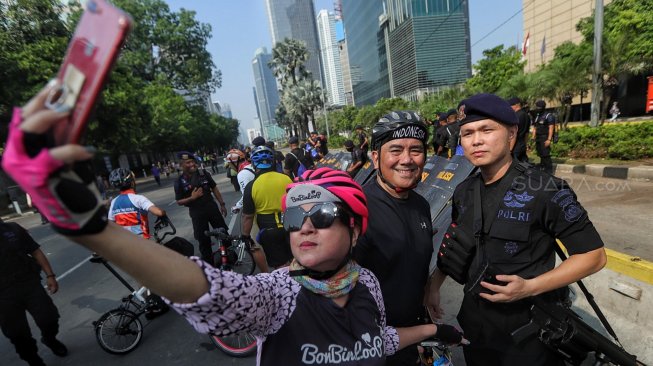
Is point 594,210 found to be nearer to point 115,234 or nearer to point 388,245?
point 388,245

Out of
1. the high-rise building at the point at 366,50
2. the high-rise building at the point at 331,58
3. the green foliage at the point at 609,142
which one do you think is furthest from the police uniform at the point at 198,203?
the high-rise building at the point at 331,58

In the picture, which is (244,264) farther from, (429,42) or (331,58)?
(331,58)

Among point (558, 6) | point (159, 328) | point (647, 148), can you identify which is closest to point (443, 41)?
point (558, 6)

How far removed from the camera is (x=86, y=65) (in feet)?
2.04

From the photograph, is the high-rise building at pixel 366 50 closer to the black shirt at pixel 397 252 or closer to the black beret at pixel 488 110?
the black beret at pixel 488 110

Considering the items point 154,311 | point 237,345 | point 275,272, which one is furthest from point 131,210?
point 275,272

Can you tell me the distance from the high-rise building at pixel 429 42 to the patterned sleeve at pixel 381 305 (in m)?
68.0

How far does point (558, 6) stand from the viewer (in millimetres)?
31453

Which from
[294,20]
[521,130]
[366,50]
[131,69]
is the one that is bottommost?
[521,130]

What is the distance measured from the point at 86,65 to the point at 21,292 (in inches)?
148

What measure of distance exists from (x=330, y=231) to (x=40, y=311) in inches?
147

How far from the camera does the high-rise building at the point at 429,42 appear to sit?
62906 millimetres

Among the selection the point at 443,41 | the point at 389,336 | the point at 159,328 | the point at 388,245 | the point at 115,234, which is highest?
the point at 443,41

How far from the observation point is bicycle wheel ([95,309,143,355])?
3.52 meters
